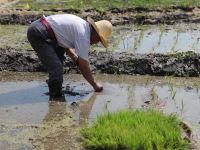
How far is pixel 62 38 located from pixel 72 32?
7.3 inches

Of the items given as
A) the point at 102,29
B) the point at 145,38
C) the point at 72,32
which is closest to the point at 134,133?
the point at 102,29

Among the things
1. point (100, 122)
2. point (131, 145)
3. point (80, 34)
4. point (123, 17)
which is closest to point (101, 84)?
point (80, 34)

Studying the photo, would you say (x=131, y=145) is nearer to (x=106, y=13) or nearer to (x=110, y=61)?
(x=110, y=61)

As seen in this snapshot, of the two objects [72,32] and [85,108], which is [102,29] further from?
[85,108]

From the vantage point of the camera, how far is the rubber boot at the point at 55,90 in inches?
238

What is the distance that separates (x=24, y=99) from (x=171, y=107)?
1.93 m

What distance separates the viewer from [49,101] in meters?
6.11

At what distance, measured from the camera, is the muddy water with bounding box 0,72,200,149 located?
16.0 feet

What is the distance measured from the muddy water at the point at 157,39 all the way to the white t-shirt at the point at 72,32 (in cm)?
254

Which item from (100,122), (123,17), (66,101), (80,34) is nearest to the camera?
(100,122)

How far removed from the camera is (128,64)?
736cm

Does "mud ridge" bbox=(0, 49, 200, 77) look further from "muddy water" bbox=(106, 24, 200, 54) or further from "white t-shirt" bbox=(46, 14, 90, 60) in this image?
"white t-shirt" bbox=(46, 14, 90, 60)

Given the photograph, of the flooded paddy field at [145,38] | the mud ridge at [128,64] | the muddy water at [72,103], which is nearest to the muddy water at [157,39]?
the flooded paddy field at [145,38]

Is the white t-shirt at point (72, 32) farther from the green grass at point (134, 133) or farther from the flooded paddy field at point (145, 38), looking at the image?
the flooded paddy field at point (145, 38)
